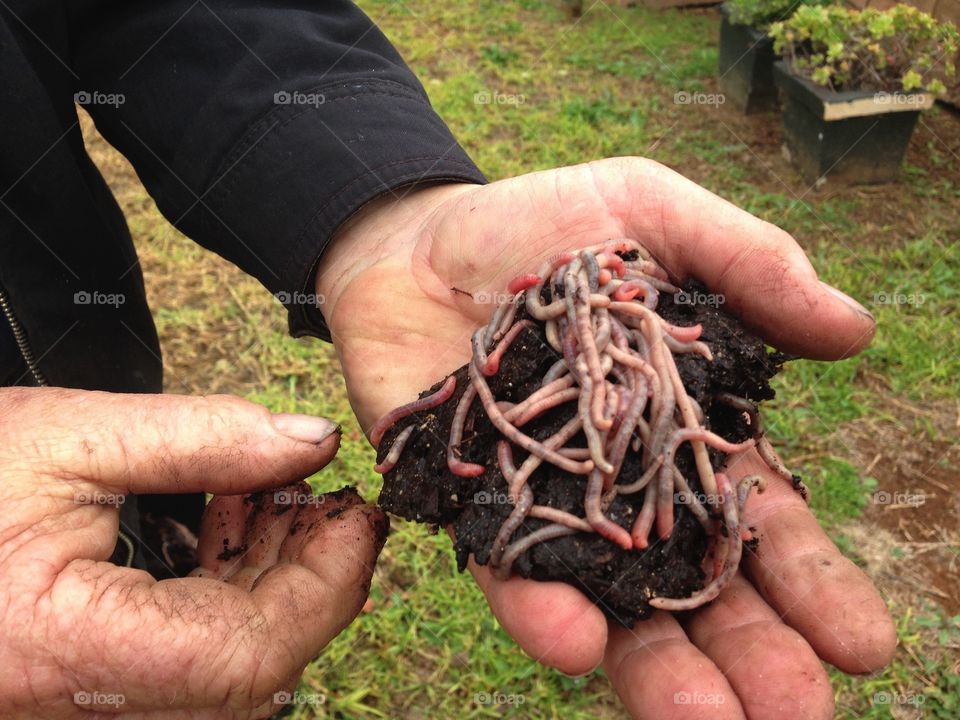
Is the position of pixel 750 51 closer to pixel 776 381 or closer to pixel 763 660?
pixel 776 381

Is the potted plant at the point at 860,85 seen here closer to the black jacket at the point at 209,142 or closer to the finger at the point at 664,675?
the black jacket at the point at 209,142

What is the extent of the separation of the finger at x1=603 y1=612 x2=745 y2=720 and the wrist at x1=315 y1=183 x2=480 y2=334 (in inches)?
82.0

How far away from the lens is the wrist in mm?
4301

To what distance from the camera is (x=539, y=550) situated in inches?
126

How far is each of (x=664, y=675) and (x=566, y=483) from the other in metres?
0.78

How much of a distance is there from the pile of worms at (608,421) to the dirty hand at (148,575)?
51 cm

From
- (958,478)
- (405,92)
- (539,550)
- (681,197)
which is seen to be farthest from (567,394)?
(958,478)

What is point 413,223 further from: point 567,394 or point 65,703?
point 65,703

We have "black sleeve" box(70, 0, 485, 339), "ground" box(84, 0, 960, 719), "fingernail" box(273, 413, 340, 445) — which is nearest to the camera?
"fingernail" box(273, 413, 340, 445)

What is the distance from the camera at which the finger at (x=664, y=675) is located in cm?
298

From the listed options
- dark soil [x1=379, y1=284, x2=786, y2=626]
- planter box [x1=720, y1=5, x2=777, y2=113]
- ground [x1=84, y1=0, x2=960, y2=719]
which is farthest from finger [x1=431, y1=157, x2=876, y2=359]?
planter box [x1=720, y1=5, x2=777, y2=113]

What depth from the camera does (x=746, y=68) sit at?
33.8 feet

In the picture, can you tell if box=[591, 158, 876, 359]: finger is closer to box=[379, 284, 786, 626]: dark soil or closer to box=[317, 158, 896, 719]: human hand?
box=[317, 158, 896, 719]: human hand

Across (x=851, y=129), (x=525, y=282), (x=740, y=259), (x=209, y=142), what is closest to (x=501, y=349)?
(x=525, y=282)
